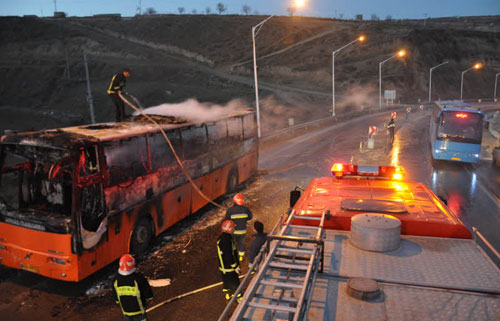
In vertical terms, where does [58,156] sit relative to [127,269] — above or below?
above

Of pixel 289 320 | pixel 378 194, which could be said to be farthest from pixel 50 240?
pixel 378 194

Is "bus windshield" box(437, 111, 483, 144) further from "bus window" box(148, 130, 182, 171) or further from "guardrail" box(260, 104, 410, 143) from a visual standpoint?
"bus window" box(148, 130, 182, 171)

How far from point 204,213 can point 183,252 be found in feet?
10.8

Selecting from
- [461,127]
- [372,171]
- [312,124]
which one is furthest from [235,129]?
[312,124]

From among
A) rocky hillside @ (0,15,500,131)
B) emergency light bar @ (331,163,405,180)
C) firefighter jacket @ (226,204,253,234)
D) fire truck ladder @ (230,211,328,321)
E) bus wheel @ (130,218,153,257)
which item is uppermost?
rocky hillside @ (0,15,500,131)

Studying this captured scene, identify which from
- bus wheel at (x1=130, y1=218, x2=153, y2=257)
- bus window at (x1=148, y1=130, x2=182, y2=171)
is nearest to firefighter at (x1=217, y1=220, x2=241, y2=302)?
bus wheel at (x1=130, y1=218, x2=153, y2=257)

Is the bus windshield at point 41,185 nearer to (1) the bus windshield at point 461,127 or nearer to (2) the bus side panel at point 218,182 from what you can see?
(2) the bus side panel at point 218,182

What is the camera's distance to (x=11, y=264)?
8203 mm

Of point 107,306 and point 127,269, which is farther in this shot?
point 107,306

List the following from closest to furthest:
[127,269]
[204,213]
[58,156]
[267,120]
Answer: [127,269]
[58,156]
[204,213]
[267,120]

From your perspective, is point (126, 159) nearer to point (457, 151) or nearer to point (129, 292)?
point (129, 292)

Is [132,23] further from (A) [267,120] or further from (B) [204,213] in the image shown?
(B) [204,213]

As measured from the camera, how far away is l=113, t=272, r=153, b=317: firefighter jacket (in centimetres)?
557

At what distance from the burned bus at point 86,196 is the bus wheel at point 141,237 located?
25 millimetres
